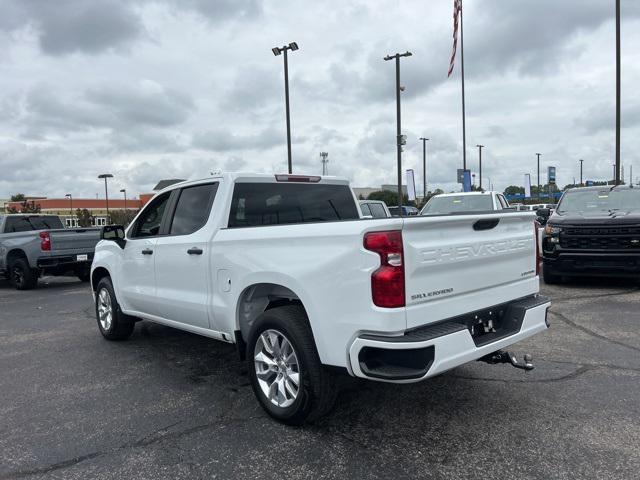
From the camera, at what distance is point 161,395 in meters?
4.50

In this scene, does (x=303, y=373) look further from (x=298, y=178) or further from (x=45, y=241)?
(x=45, y=241)

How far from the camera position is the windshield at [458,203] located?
1264cm

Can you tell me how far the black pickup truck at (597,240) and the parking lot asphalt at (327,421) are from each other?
3125mm

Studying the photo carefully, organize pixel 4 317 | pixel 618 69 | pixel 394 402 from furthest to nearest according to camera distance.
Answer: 1. pixel 618 69
2. pixel 4 317
3. pixel 394 402

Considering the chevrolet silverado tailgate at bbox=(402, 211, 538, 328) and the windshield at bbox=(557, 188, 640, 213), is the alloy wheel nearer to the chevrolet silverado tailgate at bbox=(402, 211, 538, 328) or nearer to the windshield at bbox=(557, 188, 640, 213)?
the chevrolet silverado tailgate at bbox=(402, 211, 538, 328)

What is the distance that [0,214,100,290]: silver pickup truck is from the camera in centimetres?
1173

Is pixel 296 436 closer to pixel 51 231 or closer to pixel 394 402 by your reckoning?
pixel 394 402

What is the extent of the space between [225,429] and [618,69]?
2136cm

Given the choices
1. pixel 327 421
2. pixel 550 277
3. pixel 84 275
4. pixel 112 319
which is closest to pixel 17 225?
pixel 84 275

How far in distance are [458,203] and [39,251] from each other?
9.82 m

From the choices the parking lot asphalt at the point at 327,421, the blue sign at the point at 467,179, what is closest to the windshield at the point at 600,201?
the parking lot asphalt at the point at 327,421

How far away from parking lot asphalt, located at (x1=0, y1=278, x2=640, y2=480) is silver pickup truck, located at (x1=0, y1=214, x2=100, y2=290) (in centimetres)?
621

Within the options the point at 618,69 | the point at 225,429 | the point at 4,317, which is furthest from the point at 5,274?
the point at 618,69

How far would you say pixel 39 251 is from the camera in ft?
38.9
